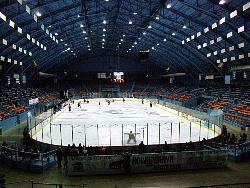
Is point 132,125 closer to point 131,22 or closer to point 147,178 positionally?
point 147,178

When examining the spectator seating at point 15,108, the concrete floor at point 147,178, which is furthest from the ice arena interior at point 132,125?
the spectator seating at point 15,108

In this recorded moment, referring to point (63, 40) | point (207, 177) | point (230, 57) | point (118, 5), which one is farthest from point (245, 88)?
point (207, 177)

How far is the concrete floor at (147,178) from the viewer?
40.5 feet

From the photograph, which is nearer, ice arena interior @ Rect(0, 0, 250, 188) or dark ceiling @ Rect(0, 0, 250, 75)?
ice arena interior @ Rect(0, 0, 250, 188)

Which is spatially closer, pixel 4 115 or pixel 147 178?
pixel 147 178

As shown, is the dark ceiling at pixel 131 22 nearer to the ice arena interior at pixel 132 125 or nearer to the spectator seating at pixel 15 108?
the ice arena interior at pixel 132 125

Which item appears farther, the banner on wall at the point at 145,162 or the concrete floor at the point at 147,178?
the banner on wall at the point at 145,162

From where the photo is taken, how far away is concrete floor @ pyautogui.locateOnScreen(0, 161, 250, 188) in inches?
486

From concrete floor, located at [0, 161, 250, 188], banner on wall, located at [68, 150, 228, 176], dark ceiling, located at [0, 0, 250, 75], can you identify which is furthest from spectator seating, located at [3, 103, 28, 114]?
banner on wall, located at [68, 150, 228, 176]

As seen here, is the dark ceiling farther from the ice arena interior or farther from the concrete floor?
the concrete floor

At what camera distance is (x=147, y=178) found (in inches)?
519

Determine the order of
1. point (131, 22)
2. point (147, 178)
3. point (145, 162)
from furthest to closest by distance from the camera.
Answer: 1. point (131, 22)
2. point (145, 162)
3. point (147, 178)

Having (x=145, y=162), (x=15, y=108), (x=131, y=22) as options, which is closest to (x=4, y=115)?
(x=15, y=108)

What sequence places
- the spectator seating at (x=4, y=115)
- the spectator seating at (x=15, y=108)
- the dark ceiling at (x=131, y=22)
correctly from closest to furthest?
the dark ceiling at (x=131, y=22) → the spectator seating at (x=4, y=115) → the spectator seating at (x=15, y=108)
